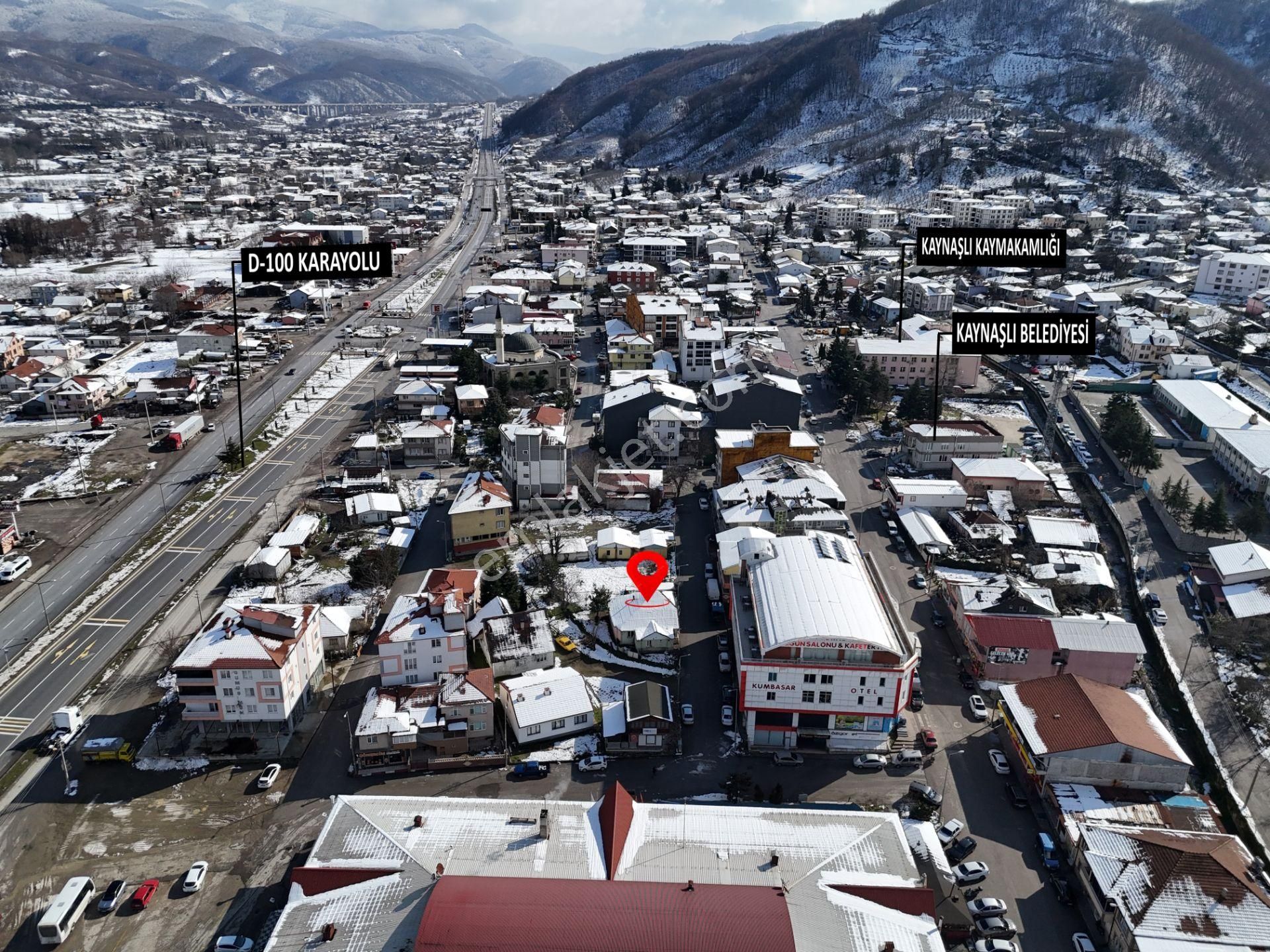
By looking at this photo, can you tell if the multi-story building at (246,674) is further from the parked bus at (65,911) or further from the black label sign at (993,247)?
the black label sign at (993,247)

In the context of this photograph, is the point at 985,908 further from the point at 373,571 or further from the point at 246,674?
the point at 373,571

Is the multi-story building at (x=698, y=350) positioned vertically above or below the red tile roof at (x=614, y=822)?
above

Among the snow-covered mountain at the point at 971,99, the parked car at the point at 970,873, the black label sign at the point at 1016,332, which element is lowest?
the parked car at the point at 970,873

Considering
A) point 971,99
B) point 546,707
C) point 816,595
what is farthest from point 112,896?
point 971,99

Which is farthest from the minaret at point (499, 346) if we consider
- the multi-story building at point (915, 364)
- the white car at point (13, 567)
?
Answer: the white car at point (13, 567)

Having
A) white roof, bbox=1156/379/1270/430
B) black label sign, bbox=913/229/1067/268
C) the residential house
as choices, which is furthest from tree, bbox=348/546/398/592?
white roof, bbox=1156/379/1270/430

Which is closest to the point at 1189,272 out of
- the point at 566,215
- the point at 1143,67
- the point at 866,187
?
the point at 866,187

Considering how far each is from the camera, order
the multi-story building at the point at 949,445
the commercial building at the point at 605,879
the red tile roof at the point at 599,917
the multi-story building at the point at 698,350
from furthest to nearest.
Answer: the multi-story building at the point at 698,350
the multi-story building at the point at 949,445
the commercial building at the point at 605,879
the red tile roof at the point at 599,917
